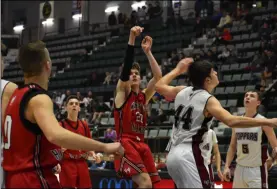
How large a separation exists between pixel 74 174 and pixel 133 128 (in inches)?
57.9

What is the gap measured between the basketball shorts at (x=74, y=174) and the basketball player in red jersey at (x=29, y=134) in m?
4.52

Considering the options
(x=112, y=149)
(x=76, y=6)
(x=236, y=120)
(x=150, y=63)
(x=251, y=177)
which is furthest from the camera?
(x=76, y=6)

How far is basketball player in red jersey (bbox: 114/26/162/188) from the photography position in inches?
271

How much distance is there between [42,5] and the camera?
125ft

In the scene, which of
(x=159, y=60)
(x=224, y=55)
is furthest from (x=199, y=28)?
(x=224, y=55)

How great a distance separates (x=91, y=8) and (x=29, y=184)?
34.8 m

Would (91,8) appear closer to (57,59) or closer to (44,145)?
(57,59)

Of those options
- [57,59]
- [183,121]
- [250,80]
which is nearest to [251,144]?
[183,121]

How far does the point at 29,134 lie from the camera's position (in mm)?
3420

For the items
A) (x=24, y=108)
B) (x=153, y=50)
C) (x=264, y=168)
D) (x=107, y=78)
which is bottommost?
(x=264, y=168)

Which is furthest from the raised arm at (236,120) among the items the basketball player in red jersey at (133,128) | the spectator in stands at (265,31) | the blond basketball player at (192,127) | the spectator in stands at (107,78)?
Result: the spectator in stands at (107,78)

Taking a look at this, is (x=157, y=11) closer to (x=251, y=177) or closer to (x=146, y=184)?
(x=251, y=177)

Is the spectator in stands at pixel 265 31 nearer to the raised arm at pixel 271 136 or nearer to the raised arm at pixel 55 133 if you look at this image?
Answer: the raised arm at pixel 271 136

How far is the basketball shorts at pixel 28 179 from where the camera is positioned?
3.46 m
